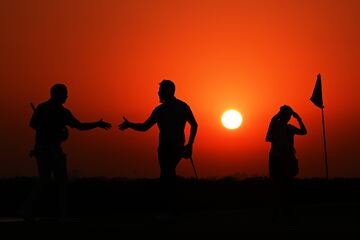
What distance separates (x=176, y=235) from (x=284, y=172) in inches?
198

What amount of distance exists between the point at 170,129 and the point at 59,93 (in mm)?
1847

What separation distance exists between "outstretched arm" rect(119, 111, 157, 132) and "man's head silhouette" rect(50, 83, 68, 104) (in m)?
1.32

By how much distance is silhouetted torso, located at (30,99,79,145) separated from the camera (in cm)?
1300

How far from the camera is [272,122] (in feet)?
50.0

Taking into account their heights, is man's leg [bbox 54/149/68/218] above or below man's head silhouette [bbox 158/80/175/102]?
below

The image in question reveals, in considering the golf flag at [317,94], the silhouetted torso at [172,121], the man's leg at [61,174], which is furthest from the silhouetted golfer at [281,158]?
the golf flag at [317,94]

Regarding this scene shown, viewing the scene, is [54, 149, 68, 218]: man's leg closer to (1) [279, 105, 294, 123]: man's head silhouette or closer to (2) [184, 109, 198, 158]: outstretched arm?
(2) [184, 109, 198, 158]: outstretched arm

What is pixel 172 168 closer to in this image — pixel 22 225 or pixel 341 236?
pixel 22 225

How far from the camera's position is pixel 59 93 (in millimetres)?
13008

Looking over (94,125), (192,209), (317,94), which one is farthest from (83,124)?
(317,94)

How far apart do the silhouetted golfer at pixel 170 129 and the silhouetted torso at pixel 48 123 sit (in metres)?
1.52

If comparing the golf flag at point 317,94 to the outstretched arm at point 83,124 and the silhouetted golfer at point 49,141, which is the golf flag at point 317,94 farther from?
the silhouetted golfer at point 49,141

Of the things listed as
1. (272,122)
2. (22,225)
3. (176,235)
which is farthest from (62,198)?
(272,122)

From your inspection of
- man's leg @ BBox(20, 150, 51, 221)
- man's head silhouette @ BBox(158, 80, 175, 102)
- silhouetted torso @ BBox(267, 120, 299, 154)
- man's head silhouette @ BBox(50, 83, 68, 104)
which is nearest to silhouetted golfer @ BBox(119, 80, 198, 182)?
man's head silhouette @ BBox(158, 80, 175, 102)
